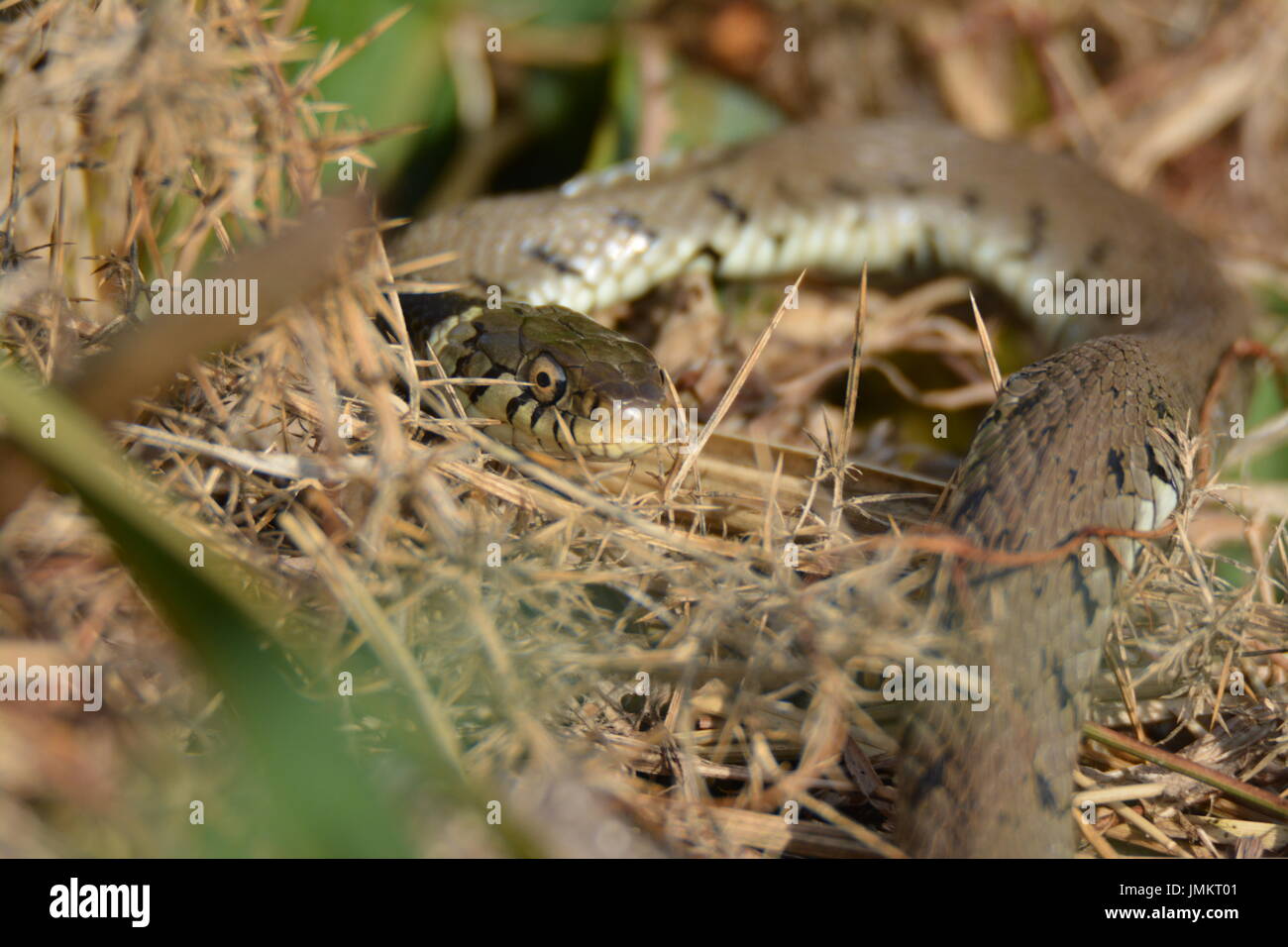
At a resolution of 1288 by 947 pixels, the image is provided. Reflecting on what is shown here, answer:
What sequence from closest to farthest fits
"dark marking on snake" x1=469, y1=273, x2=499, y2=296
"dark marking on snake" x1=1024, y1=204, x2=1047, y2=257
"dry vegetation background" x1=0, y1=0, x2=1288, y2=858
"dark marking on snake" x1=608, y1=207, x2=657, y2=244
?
"dry vegetation background" x1=0, y1=0, x2=1288, y2=858
"dark marking on snake" x1=469, y1=273, x2=499, y2=296
"dark marking on snake" x1=608, y1=207, x2=657, y2=244
"dark marking on snake" x1=1024, y1=204, x2=1047, y2=257

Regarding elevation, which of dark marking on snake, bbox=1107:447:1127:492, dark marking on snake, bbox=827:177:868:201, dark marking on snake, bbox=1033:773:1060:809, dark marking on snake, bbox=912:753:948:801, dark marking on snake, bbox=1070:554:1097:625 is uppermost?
dark marking on snake, bbox=827:177:868:201

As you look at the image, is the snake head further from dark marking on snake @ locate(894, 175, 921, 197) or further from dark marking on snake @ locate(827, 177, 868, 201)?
dark marking on snake @ locate(894, 175, 921, 197)

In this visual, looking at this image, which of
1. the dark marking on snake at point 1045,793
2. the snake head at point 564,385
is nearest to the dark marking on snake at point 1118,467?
the dark marking on snake at point 1045,793

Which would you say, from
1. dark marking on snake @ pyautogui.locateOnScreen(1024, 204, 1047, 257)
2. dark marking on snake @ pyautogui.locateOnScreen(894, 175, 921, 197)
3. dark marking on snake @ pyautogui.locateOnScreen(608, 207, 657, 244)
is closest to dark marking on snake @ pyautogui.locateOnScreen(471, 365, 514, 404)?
dark marking on snake @ pyautogui.locateOnScreen(608, 207, 657, 244)

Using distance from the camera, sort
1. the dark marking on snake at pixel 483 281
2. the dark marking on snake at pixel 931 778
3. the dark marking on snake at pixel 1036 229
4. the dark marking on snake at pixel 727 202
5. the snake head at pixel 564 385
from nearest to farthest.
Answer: the dark marking on snake at pixel 931 778, the snake head at pixel 564 385, the dark marking on snake at pixel 483 281, the dark marking on snake at pixel 727 202, the dark marking on snake at pixel 1036 229

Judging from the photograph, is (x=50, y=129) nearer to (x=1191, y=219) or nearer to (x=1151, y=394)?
(x=1151, y=394)

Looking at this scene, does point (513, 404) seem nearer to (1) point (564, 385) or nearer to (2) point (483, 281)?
(1) point (564, 385)

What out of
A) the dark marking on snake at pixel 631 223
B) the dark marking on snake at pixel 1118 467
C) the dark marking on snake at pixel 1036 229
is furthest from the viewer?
the dark marking on snake at pixel 1036 229

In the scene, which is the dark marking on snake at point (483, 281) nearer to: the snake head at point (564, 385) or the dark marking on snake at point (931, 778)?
the snake head at point (564, 385)
